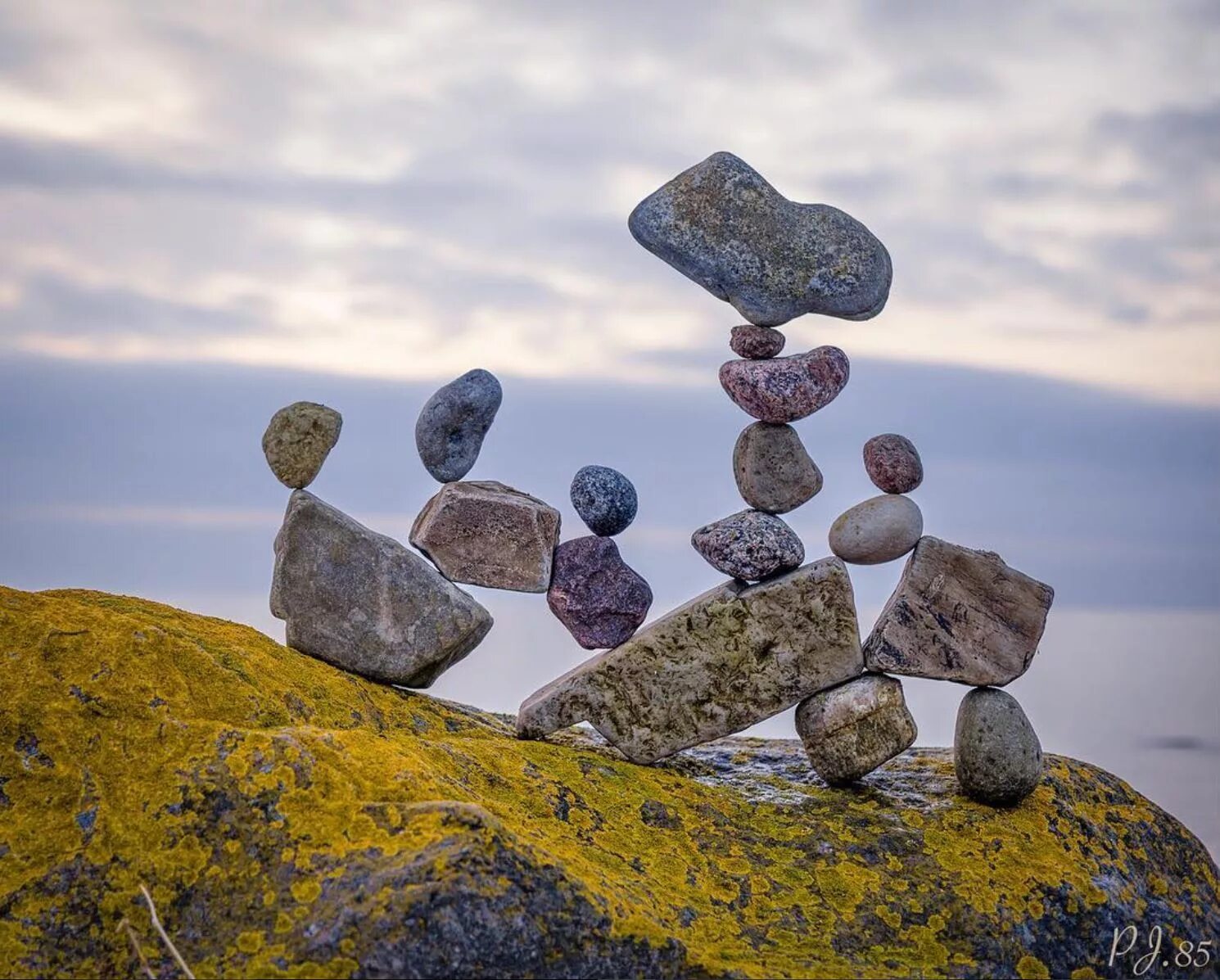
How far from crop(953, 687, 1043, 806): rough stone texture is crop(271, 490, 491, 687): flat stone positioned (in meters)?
3.17

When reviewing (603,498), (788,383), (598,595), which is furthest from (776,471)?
(598,595)

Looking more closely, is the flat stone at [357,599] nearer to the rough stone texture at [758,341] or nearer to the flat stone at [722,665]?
the flat stone at [722,665]

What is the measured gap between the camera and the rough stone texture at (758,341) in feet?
26.2

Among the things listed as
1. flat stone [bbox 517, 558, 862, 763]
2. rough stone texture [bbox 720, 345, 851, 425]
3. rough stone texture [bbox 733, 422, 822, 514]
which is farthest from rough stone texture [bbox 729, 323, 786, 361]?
flat stone [bbox 517, 558, 862, 763]

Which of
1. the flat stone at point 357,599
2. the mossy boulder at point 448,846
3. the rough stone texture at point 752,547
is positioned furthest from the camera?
the flat stone at point 357,599

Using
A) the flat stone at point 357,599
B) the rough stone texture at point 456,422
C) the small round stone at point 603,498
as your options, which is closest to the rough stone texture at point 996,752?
the small round stone at point 603,498

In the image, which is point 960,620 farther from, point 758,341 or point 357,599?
point 357,599

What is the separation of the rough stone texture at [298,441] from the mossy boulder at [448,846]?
1058 millimetres

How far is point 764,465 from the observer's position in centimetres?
791

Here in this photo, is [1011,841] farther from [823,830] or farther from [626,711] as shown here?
[626,711]

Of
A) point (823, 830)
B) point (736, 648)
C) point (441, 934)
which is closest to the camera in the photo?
point (441, 934)

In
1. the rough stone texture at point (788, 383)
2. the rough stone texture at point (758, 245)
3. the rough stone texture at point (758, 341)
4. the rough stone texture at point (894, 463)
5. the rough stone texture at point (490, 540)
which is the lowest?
the rough stone texture at point (490, 540)

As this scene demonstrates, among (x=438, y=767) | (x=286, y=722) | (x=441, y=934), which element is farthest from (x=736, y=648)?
(x=441, y=934)

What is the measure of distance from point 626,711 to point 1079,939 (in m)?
2.83
